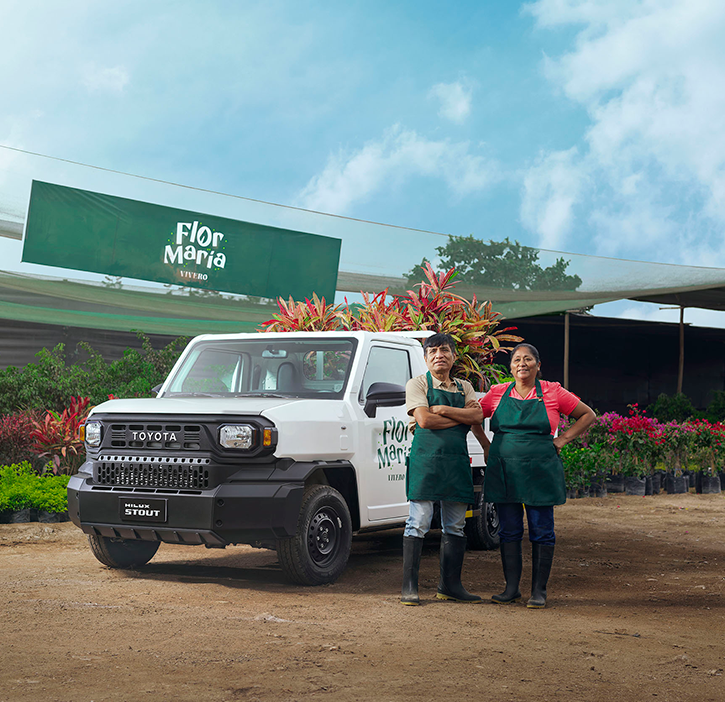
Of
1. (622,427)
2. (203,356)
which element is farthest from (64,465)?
(622,427)

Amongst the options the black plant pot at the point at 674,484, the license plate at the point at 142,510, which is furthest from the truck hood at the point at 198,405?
the black plant pot at the point at 674,484

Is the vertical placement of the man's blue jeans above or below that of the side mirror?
below

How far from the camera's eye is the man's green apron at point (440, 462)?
18.3 ft

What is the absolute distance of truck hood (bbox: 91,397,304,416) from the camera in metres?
5.91

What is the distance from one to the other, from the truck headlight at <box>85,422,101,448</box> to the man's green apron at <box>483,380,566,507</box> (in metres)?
2.90

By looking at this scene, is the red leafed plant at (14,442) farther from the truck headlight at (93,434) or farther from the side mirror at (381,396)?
the side mirror at (381,396)

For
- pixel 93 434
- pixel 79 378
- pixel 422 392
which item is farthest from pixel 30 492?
pixel 422 392

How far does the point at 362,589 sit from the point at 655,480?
8786 mm

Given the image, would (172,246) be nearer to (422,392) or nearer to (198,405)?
(198,405)

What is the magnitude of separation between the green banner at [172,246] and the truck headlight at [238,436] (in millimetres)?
7173

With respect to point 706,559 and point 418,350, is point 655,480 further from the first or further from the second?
point 418,350

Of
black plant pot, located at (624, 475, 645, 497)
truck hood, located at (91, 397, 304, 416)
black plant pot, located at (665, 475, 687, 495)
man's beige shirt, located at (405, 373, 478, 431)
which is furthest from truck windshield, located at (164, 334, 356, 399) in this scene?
black plant pot, located at (665, 475, 687, 495)

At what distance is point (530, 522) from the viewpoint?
18.7 ft

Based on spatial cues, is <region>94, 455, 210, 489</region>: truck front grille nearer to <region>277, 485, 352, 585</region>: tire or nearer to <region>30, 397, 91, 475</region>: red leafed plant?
<region>277, 485, 352, 585</region>: tire
